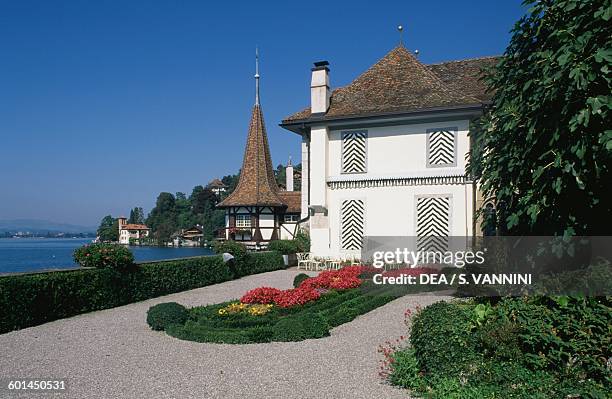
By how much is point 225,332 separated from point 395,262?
12.7 metres

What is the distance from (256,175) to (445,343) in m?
25.9

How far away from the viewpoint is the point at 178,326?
35.4ft

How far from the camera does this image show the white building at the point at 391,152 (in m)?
20.7

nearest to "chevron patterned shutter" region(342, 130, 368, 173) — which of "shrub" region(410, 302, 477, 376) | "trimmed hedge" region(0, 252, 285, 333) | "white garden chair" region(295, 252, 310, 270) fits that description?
"white garden chair" region(295, 252, 310, 270)

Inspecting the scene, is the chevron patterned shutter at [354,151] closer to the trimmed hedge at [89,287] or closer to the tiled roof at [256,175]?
the trimmed hedge at [89,287]

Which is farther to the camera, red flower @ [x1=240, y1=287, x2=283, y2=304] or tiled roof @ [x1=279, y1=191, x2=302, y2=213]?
tiled roof @ [x1=279, y1=191, x2=302, y2=213]

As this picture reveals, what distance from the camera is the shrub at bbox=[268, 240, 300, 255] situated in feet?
84.5

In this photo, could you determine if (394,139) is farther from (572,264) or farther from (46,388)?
(46,388)

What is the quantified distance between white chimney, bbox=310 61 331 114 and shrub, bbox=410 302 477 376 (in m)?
17.2

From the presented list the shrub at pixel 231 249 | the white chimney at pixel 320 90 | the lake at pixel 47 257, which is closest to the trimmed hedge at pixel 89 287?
the shrub at pixel 231 249

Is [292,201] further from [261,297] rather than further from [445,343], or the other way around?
[445,343]

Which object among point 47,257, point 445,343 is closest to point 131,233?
point 47,257

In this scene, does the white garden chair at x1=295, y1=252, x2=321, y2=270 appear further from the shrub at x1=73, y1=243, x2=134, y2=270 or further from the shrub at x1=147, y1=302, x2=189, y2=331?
the shrub at x1=147, y1=302, x2=189, y2=331

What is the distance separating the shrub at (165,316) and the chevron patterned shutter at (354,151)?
12983 millimetres
